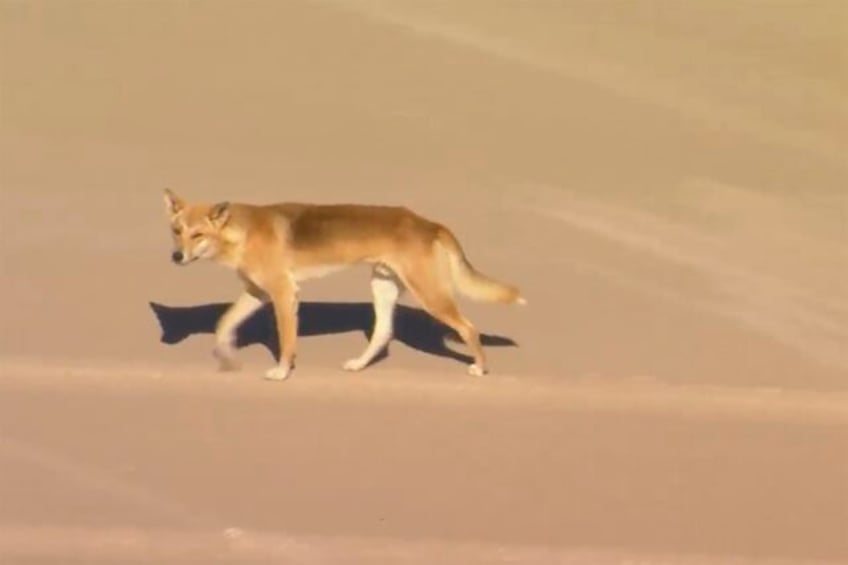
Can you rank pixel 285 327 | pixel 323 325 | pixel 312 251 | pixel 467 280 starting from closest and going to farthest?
1. pixel 285 327
2. pixel 312 251
3. pixel 467 280
4. pixel 323 325

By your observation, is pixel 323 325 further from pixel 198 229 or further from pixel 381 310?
pixel 198 229

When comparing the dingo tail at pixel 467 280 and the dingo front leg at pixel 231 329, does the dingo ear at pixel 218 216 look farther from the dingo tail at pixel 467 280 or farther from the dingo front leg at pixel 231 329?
the dingo tail at pixel 467 280

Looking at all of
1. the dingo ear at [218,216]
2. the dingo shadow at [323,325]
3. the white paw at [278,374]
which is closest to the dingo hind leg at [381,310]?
the dingo shadow at [323,325]

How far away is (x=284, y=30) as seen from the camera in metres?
15.4

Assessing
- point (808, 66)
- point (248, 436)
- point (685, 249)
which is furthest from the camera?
point (808, 66)

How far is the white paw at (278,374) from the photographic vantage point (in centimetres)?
862

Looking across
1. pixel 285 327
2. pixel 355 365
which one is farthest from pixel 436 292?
pixel 285 327

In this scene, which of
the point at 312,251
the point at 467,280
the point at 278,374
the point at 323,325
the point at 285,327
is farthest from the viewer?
the point at 323,325

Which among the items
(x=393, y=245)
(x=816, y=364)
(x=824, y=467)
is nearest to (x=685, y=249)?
(x=816, y=364)

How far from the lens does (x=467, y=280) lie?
9.01 m

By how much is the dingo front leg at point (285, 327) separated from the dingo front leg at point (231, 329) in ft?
0.65

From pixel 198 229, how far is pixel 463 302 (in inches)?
84.1

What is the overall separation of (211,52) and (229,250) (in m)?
6.47

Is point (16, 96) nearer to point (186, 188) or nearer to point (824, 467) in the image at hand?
point (186, 188)
